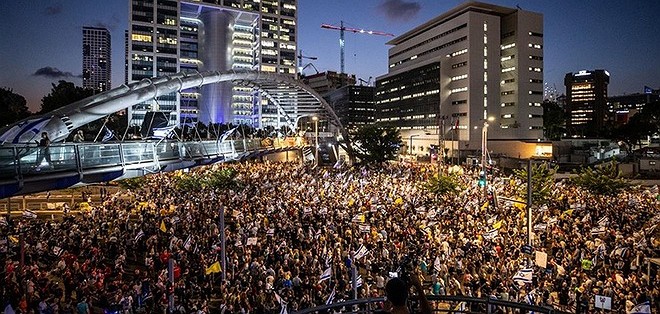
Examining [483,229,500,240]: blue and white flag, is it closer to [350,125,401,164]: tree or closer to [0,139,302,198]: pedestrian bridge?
[0,139,302,198]: pedestrian bridge

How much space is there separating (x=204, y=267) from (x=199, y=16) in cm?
13408

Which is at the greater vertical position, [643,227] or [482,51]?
[482,51]

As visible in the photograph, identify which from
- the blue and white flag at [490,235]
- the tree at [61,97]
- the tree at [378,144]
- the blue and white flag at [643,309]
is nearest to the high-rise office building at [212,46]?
the tree at [61,97]

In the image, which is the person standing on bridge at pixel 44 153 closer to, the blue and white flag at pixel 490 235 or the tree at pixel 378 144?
the blue and white flag at pixel 490 235

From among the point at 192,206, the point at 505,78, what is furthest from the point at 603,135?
the point at 192,206

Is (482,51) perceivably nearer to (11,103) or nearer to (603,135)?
→ (603,135)

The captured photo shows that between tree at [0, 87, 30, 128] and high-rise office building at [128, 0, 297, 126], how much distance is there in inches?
1721

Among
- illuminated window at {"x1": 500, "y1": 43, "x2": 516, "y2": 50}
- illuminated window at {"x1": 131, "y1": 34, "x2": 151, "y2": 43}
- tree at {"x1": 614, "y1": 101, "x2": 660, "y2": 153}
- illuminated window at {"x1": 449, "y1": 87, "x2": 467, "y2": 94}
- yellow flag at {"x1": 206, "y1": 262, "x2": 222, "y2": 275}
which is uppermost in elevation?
illuminated window at {"x1": 131, "y1": 34, "x2": 151, "y2": 43}

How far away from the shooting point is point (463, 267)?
18.3 meters

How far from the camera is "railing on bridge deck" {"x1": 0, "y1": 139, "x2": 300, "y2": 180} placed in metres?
14.3

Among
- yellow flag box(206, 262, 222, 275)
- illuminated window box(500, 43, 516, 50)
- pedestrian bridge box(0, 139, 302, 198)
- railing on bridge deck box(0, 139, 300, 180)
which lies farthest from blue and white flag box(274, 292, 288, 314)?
illuminated window box(500, 43, 516, 50)

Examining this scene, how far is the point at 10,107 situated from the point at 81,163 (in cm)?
5352

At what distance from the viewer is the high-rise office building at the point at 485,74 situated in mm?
108875

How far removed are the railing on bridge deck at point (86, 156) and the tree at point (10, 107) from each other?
1455 inches
